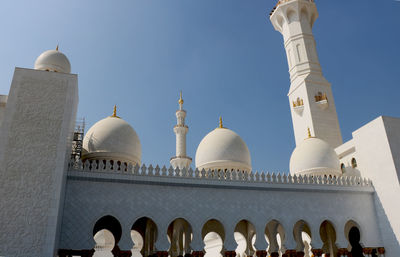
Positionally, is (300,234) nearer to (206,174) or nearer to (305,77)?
(206,174)

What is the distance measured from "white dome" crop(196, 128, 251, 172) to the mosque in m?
0.04

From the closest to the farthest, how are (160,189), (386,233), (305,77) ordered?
(160,189) → (386,233) → (305,77)

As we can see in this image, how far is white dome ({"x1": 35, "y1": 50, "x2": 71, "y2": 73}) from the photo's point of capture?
416 inches

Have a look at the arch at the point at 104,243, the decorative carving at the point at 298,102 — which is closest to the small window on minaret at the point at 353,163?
the decorative carving at the point at 298,102

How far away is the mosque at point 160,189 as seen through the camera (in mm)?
7098

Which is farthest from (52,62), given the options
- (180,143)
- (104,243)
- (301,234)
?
(104,243)

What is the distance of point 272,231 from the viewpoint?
1129 centimetres

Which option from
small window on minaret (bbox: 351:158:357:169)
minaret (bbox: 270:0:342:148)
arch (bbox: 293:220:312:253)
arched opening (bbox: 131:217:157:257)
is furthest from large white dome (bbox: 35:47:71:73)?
small window on minaret (bbox: 351:158:357:169)

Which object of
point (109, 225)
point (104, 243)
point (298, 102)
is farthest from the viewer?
point (104, 243)

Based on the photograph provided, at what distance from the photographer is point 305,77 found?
16.1 metres

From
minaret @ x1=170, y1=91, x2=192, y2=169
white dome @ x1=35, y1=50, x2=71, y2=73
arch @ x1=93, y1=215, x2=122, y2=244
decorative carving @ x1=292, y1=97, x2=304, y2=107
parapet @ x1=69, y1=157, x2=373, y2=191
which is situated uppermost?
decorative carving @ x1=292, y1=97, x2=304, y2=107

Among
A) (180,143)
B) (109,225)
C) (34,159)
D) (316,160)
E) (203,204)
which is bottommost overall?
(109,225)

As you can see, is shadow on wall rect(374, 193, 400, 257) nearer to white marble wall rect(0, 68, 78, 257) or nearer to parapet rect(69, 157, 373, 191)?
parapet rect(69, 157, 373, 191)

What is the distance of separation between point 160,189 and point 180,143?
574 cm
